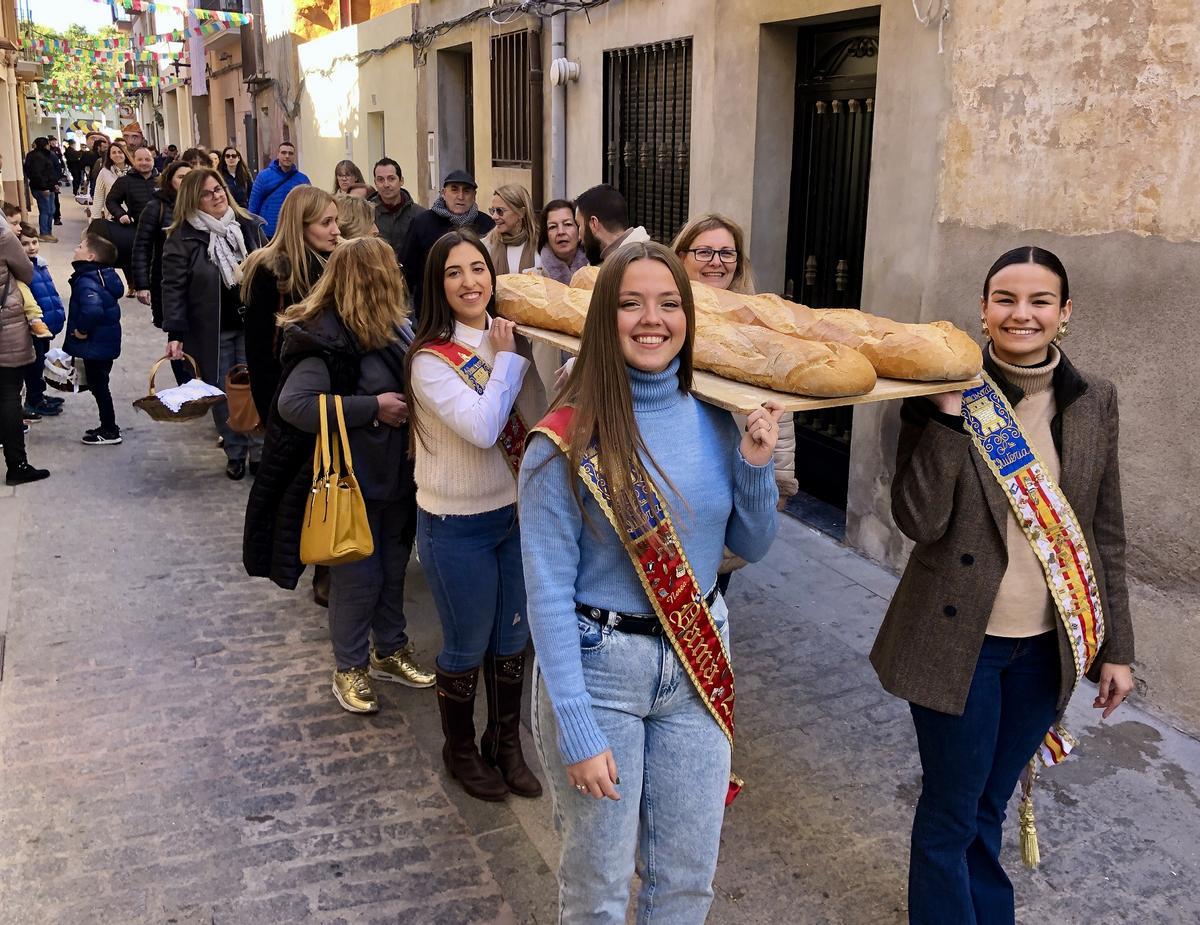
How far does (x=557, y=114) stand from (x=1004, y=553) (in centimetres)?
788

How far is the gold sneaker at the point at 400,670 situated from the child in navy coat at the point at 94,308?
14.4 ft

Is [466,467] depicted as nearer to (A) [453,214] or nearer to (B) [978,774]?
(B) [978,774]

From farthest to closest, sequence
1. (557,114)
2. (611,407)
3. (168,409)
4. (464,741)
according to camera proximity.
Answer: (557,114), (168,409), (464,741), (611,407)

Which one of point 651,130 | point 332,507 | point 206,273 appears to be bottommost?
point 332,507

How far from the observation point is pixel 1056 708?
269 cm

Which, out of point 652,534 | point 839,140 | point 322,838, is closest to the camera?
point 652,534

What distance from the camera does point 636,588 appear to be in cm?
233

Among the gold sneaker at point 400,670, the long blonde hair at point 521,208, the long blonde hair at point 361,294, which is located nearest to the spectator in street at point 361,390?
the long blonde hair at point 361,294

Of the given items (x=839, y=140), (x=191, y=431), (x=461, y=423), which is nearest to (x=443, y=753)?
(x=461, y=423)

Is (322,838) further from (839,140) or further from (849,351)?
(839,140)

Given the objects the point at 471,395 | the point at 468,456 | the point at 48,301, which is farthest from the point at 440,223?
the point at 471,395

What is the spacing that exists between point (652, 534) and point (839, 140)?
16.1ft

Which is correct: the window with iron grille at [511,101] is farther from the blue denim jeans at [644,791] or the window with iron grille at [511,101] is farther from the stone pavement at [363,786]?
the blue denim jeans at [644,791]

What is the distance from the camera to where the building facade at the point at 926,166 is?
412 centimetres
